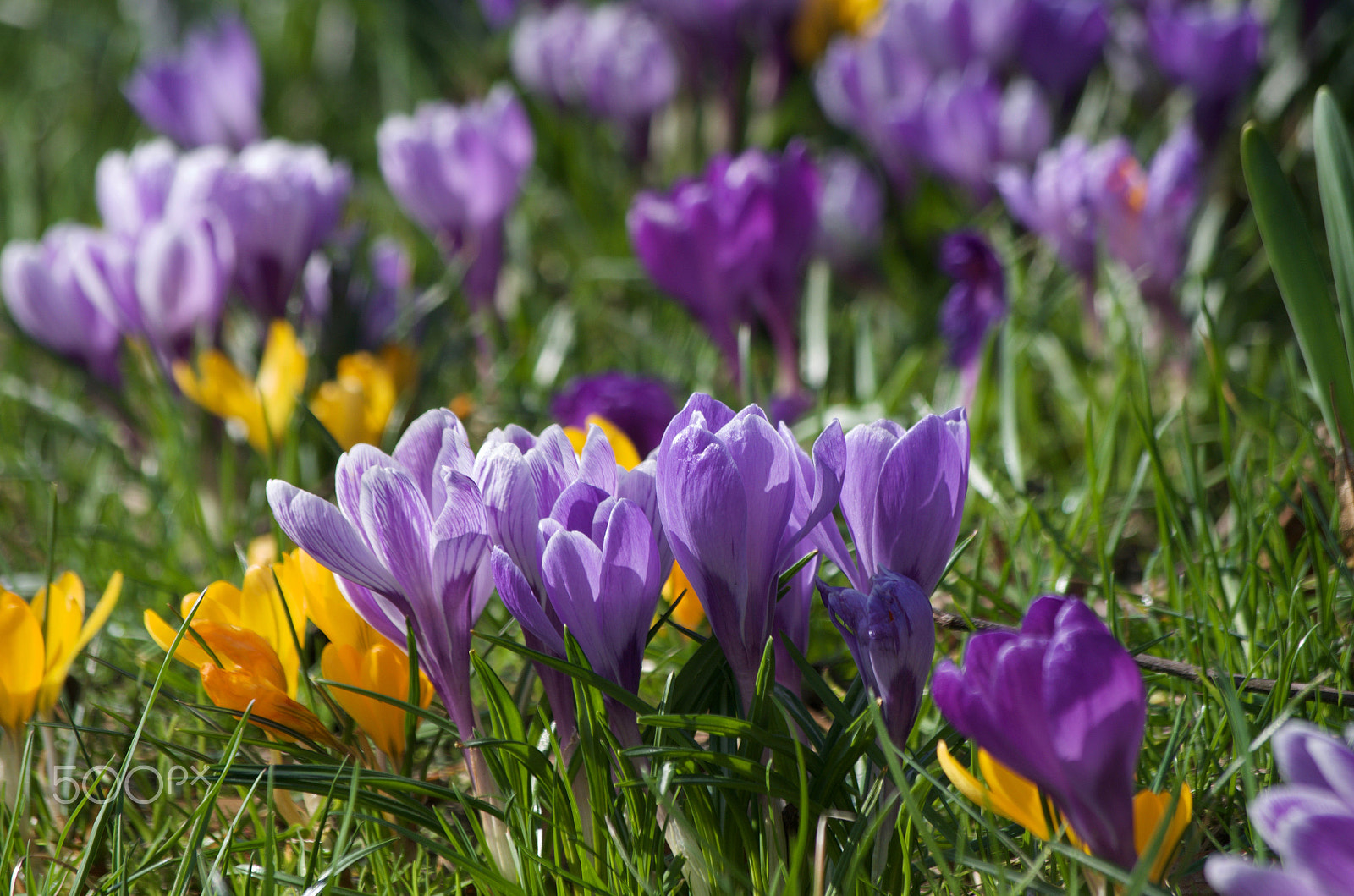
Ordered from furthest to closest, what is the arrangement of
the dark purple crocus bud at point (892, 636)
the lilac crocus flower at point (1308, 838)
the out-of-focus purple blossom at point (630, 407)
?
the out-of-focus purple blossom at point (630, 407)
the dark purple crocus bud at point (892, 636)
the lilac crocus flower at point (1308, 838)

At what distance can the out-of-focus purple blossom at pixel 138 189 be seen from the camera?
6.35 ft

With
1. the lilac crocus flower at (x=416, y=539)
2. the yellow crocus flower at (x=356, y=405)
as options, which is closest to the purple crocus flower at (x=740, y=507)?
the lilac crocus flower at (x=416, y=539)

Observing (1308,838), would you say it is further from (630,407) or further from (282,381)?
(282,381)

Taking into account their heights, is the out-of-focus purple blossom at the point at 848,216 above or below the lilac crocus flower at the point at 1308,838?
above

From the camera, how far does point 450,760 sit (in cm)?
125

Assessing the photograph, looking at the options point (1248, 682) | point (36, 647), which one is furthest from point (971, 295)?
point (36, 647)

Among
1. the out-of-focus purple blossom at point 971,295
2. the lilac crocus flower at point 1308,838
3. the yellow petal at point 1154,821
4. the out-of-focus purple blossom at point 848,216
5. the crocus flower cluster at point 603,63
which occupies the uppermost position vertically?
the crocus flower cluster at point 603,63

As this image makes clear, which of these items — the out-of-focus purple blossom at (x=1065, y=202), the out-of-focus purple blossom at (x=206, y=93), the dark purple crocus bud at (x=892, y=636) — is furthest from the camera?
the out-of-focus purple blossom at (x=206, y=93)

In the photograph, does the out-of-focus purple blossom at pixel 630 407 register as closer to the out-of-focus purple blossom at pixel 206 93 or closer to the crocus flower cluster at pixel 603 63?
the crocus flower cluster at pixel 603 63

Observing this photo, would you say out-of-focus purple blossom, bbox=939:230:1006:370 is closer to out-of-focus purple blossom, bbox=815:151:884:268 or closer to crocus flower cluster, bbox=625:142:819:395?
crocus flower cluster, bbox=625:142:819:395

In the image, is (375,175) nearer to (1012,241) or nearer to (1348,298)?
(1012,241)

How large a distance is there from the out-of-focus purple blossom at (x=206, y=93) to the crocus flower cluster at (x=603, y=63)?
0.68 m

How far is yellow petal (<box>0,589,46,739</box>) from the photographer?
898 mm

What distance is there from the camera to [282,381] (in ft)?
5.37
